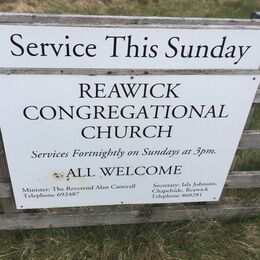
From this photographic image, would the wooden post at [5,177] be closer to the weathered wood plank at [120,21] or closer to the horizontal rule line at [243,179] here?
the weathered wood plank at [120,21]

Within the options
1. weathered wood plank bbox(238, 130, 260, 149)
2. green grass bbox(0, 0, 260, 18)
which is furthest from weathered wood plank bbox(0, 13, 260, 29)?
green grass bbox(0, 0, 260, 18)

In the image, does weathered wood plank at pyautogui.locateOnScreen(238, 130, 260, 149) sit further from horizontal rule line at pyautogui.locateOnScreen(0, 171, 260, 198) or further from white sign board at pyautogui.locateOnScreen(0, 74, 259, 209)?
horizontal rule line at pyautogui.locateOnScreen(0, 171, 260, 198)

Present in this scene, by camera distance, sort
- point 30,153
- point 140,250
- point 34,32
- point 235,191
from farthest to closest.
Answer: point 235,191, point 140,250, point 30,153, point 34,32

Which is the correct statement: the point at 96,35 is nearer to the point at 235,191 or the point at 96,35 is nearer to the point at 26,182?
the point at 26,182

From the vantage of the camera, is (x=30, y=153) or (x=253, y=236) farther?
(x=253, y=236)

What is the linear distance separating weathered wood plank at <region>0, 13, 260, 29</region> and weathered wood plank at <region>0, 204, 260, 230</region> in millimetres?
1689

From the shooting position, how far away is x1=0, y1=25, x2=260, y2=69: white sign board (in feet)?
6.85

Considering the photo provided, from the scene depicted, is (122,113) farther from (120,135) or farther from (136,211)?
(136,211)

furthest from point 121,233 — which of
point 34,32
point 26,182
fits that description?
point 34,32

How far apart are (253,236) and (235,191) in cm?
47

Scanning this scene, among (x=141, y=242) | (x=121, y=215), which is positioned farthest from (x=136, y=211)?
(x=141, y=242)

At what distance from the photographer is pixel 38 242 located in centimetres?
322

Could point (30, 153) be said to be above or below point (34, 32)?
below

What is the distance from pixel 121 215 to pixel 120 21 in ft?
5.75
